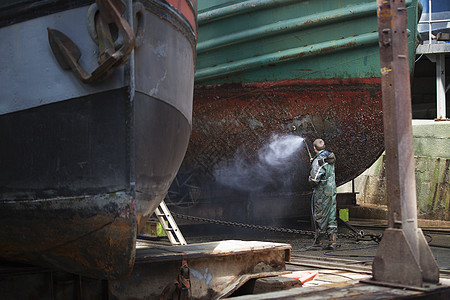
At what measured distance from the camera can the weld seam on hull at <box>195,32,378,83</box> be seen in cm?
619

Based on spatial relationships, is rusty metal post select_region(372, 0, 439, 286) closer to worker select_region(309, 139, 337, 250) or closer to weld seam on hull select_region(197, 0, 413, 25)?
worker select_region(309, 139, 337, 250)

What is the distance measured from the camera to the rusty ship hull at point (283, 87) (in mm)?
6281

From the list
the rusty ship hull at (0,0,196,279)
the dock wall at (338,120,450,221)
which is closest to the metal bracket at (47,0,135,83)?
the rusty ship hull at (0,0,196,279)

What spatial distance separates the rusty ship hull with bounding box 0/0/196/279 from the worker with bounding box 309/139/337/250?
3.47m

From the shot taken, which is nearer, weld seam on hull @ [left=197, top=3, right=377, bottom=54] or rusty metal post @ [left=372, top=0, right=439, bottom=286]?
rusty metal post @ [left=372, top=0, right=439, bottom=286]

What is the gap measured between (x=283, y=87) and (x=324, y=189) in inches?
52.3

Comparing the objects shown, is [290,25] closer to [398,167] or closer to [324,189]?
[324,189]

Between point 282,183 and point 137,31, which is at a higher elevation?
point 137,31

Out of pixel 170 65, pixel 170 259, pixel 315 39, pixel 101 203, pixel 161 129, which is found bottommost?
pixel 170 259

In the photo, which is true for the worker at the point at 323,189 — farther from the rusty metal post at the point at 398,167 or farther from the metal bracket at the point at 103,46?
the metal bracket at the point at 103,46

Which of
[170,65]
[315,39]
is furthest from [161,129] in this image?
[315,39]

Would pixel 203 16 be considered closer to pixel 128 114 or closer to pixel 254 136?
pixel 254 136

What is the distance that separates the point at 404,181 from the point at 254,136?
3.74 meters

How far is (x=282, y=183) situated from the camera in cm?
712
